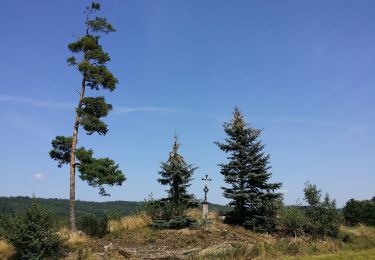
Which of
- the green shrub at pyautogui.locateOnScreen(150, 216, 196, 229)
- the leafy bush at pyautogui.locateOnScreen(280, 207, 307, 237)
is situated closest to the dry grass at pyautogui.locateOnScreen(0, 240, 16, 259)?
the green shrub at pyautogui.locateOnScreen(150, 216, 196, 229)

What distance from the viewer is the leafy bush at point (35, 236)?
16500mm

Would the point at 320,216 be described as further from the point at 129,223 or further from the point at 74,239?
the point at 74,239

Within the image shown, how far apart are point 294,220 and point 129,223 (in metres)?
8.92

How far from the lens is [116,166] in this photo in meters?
22.6

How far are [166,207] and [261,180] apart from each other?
582cm

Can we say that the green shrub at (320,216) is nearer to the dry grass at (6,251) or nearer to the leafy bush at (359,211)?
the dry grass at (6,251)

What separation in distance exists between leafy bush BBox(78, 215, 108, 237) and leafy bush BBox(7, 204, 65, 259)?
525 centimetres

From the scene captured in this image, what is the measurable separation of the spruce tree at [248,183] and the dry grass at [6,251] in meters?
12.1

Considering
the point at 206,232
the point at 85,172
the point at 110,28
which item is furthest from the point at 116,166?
the point at 110,28

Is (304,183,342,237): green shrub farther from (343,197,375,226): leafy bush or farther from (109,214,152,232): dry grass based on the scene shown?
(343,197,375,226): leafy bush

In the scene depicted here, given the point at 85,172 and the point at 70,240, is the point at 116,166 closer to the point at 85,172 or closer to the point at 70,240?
the point at 85,172

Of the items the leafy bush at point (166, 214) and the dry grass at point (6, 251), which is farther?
the leafy bush at point (166, 214)

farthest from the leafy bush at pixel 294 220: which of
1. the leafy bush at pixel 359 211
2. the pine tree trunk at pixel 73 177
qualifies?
the leafy bush at pixel 359 211

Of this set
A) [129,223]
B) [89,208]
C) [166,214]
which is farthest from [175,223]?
[89,208]
